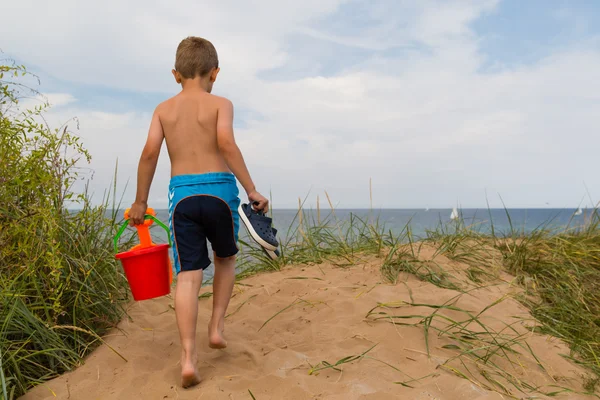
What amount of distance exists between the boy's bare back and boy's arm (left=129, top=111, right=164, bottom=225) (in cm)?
7

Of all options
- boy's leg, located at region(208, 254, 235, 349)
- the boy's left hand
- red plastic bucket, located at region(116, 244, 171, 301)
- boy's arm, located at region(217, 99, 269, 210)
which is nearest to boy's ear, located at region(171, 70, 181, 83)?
boy's arm, located at region(217, 99, 269, 210)

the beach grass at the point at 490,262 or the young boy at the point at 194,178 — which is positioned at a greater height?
the young boy at the point at 194,178

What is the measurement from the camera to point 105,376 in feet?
10.7

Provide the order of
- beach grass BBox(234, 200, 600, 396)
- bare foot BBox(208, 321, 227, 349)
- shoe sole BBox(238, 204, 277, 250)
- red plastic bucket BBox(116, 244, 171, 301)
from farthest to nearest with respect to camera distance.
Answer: beach grass BBox(234, 200, 600, 396)
bare foot BBox(208, 321, 227, 349)
red plastic bucket BBox(116, 244, 171, 301)
shoe sole BBox(238, 204, 277, 250)

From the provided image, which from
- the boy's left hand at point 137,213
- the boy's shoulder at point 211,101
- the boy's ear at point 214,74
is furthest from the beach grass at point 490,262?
the boy's ear at point 214,74

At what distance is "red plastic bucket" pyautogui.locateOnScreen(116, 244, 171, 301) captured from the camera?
10.4ft

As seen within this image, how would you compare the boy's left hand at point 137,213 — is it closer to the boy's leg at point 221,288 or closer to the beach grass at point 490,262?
the boy's leg at point 221,288

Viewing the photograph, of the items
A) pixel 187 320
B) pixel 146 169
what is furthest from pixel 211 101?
pixel 187 320

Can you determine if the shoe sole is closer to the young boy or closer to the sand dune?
the young boy

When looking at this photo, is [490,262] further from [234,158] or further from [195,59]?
[195,59]

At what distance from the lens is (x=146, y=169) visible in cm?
322

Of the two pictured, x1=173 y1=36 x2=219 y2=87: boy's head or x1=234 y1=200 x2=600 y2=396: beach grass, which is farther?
x1=234 y1=200 x2=600 y2=396: beach grass

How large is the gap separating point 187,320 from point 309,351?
3.23ft

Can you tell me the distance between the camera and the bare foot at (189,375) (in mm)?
2898
